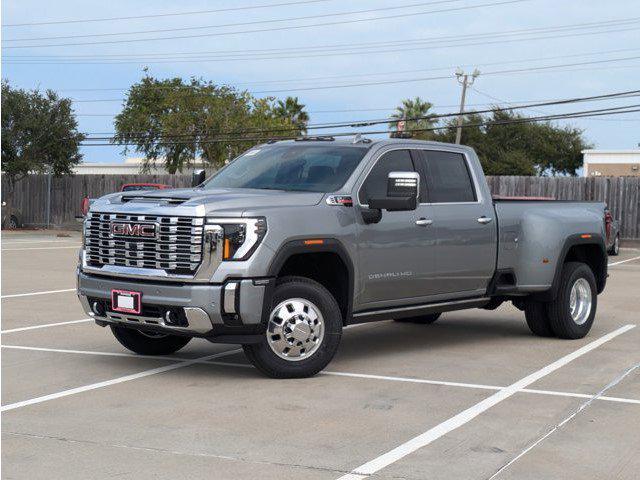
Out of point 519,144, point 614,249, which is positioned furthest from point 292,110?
point 614,249

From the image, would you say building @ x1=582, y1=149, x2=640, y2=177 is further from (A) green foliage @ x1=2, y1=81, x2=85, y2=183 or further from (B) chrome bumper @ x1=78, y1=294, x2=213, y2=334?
(B) chrome bumper @ x1=78, y1=294, x2=213, y2=334

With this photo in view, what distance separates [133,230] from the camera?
9125 mm

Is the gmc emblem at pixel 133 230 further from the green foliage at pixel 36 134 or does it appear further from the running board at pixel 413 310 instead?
the green foliage at pixel 36 134

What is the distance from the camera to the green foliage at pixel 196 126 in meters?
62.8

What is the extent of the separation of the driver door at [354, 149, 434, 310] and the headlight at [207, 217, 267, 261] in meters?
1.21

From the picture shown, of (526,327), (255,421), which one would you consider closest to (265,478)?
(255,421)

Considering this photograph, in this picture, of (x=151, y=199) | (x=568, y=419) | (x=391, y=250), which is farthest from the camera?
(x=391, y=250)

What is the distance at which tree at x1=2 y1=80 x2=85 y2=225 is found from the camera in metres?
44.2

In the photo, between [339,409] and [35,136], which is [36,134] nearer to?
[35,136]

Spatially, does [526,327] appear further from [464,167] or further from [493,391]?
[493,391]

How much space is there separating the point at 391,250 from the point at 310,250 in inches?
42.5

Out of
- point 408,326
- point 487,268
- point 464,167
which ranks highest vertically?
point 464,167

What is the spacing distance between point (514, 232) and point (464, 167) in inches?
33.4

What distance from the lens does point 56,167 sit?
45.5 metres
